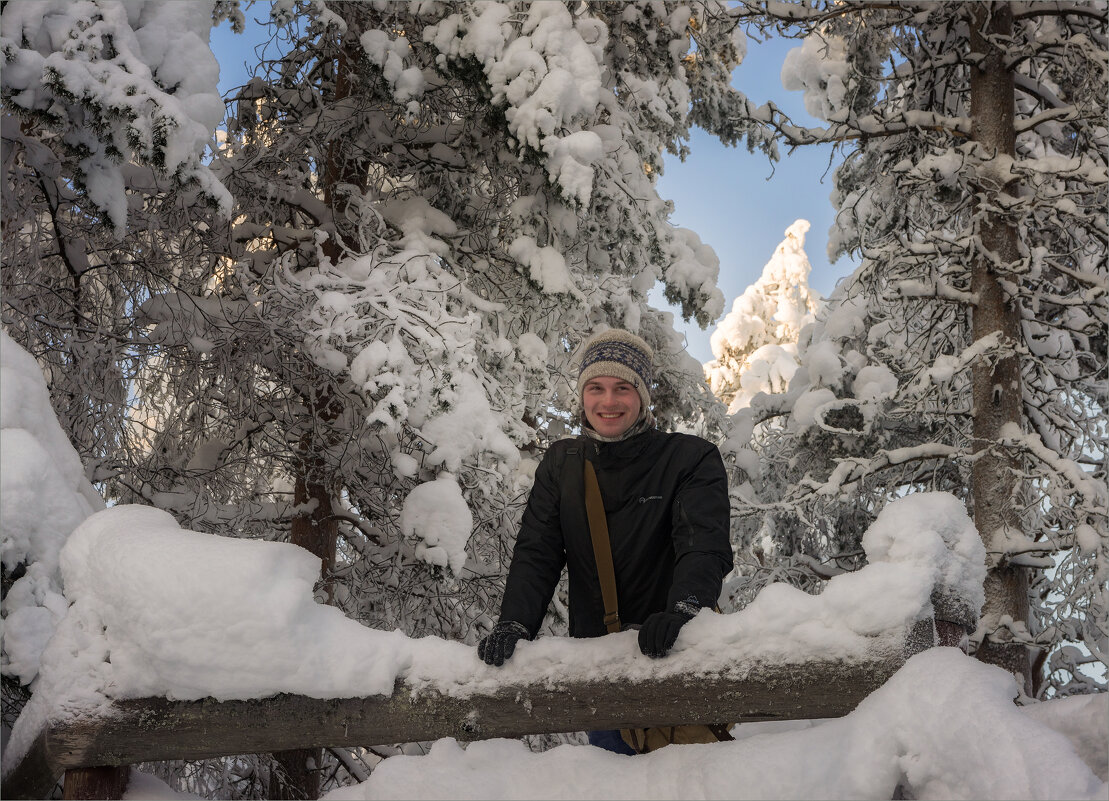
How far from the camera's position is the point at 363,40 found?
628cm

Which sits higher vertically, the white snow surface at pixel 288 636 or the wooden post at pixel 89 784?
the white snow surface at pixel 288 636

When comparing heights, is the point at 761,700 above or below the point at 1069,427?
below

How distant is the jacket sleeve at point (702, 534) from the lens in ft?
8.77

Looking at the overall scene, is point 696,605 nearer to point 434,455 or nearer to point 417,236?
point 434,455

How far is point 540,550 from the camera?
10.5ft

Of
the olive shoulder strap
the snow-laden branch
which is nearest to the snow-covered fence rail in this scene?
the olive shoulder strap

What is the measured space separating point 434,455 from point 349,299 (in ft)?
3.94

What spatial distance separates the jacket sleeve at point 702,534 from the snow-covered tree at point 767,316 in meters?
25.2

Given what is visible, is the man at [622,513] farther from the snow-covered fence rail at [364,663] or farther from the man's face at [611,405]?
the snow-covered fence rail at [364,663]

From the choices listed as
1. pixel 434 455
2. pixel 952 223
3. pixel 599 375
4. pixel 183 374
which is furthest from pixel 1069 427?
pixel 183 374

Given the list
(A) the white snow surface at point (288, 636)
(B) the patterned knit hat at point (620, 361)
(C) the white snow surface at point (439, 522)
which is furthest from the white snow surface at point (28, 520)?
(C) the white snow surface at point (439, 522)

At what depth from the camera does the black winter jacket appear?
2.96m

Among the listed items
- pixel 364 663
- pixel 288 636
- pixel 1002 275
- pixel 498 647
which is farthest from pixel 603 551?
pixel 1002 275

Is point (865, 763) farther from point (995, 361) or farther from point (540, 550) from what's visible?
point (995, 361)
